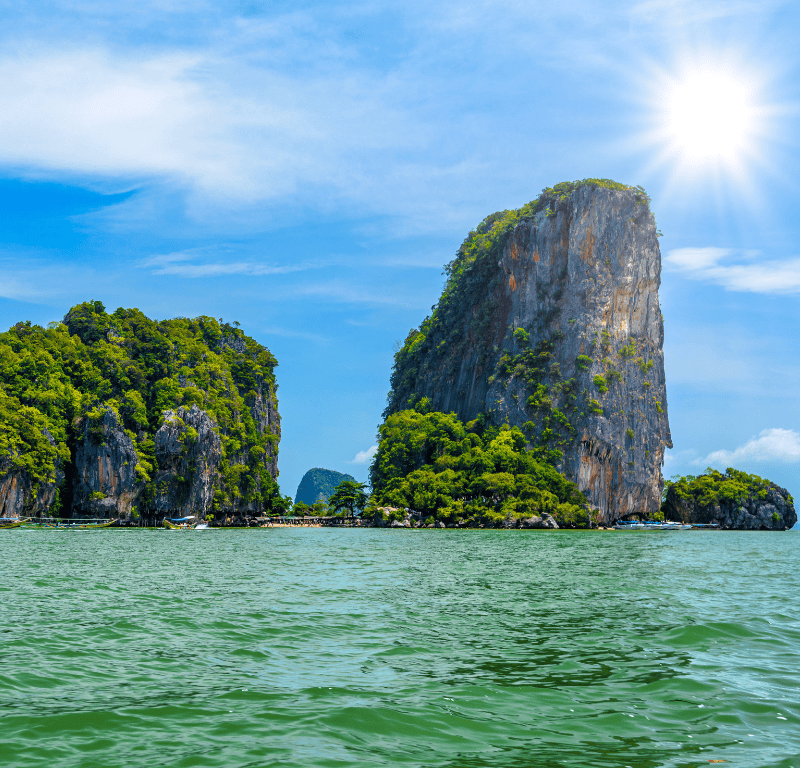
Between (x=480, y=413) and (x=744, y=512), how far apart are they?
41.5 metres

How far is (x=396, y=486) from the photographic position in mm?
92125

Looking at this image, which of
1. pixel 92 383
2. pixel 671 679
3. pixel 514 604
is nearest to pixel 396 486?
pixel 92 383

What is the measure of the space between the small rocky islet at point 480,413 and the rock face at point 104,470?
6.8 inches

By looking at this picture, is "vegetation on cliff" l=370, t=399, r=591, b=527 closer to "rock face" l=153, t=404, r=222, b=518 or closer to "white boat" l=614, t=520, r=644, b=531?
"white boat" l=614, t=520, r=644, b=531

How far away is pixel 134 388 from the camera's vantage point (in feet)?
324

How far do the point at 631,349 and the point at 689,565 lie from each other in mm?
74433

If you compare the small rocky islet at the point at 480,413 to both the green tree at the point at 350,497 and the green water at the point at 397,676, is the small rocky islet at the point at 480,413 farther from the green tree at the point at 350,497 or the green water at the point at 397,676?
the green water at the point at 397,676

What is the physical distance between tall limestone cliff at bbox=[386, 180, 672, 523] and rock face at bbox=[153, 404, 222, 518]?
132ft

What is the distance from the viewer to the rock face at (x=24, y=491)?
7256 cm

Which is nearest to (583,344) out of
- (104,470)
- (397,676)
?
(104,470)

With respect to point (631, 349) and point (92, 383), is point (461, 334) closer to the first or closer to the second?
point (631, 349)

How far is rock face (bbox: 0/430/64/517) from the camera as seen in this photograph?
2857 inches

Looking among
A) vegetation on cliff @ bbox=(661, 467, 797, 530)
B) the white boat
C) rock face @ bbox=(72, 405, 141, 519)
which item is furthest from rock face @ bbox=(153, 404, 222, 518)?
vegetation on cliff @ bbox=(661, 467, 797, 530)

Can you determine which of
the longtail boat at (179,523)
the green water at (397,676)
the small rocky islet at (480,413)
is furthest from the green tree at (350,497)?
the green water at (397,676)
